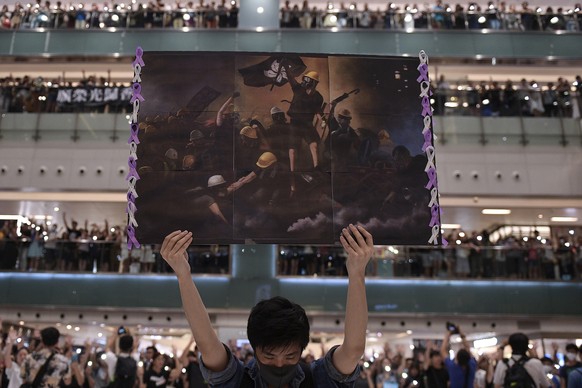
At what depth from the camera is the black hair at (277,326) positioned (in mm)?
1913

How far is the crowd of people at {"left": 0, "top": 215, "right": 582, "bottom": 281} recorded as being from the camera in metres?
16.5

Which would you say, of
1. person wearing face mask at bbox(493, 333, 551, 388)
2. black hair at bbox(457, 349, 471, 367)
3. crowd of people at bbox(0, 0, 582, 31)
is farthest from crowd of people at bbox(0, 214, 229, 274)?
person wearing face mask at bbox(493, 333, 551, 388)

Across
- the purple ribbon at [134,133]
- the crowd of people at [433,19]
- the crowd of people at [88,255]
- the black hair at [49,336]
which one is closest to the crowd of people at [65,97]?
the crowd of people at [88,255]

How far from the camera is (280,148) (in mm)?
2990

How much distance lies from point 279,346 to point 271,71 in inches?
66.0

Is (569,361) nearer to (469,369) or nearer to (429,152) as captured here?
(469,369)

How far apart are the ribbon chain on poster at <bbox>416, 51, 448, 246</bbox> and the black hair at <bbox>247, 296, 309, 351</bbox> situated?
125 centimetres

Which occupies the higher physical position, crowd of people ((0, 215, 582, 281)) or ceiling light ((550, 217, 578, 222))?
ceiling light ((550, 217, 578, 222))

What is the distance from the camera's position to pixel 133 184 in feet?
9.79

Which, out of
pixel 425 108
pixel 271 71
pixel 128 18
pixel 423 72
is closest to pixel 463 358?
pixel 425 108

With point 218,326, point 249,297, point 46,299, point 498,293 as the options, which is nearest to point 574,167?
point 498,293

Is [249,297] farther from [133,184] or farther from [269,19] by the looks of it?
[133,184]

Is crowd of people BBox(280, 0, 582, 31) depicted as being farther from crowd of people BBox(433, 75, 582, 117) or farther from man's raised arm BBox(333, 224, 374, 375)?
man's raised arm BBox(333, 224, 374, 375)

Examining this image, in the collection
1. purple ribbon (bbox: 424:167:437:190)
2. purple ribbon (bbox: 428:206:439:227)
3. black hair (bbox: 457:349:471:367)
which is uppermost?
purple ribbon (bbox: 424:167:437:190)
